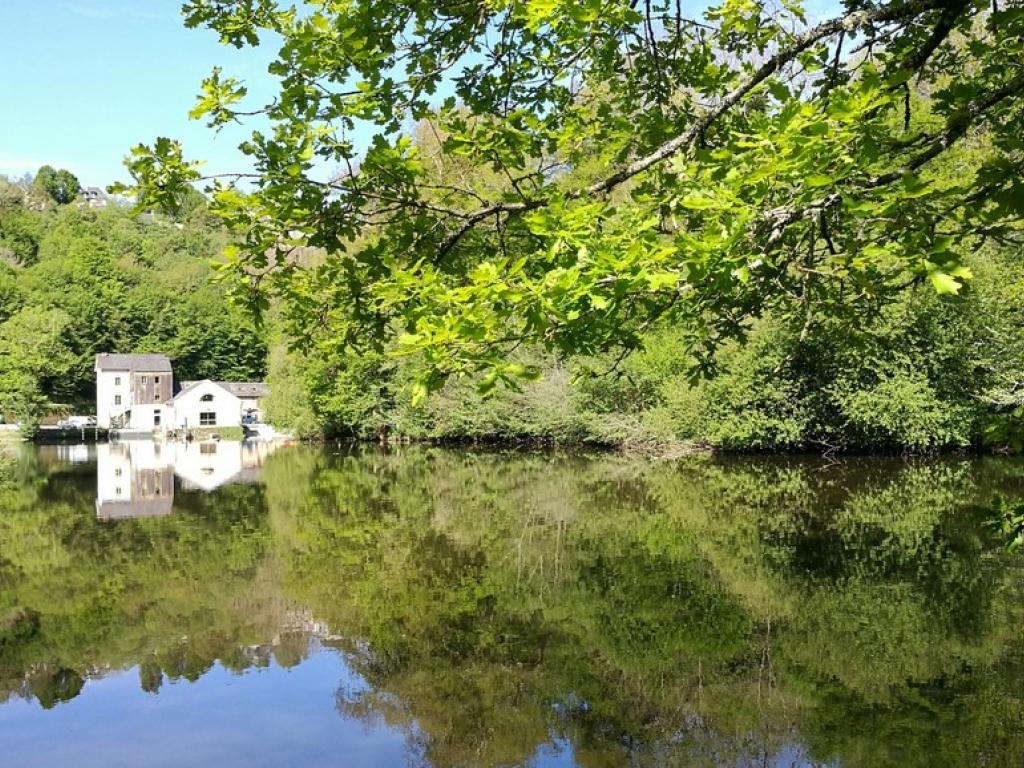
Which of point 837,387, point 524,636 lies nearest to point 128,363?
point 837,387

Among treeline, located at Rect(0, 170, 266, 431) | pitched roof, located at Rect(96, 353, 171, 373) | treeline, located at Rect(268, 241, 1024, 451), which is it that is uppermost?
treeline, located at Rect(0, 170, 266, 431)

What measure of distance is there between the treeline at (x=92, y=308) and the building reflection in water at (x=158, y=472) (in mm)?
17701

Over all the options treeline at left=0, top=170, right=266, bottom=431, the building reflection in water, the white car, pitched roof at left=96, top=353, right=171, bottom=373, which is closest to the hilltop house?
pitched roof at left=96, top=353, right=171, bottom=373

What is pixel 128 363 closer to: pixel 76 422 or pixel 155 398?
pixel 155 398

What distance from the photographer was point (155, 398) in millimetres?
71312

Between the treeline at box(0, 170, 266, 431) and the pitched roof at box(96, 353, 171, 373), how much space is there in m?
2.25

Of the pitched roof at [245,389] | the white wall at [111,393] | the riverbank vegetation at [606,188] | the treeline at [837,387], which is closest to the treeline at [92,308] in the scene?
the white wall at [111,393]

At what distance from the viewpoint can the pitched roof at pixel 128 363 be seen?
7050 centimetres

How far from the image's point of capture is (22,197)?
106 meters

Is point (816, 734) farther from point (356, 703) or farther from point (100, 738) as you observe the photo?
point (100, 738)

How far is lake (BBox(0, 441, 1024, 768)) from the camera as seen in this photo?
648 cm

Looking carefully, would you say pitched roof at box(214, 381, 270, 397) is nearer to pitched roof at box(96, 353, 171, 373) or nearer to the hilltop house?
the hilltop house

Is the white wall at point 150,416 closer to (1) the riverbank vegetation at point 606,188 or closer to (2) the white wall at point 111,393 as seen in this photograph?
(2) the white wall at point 111,393

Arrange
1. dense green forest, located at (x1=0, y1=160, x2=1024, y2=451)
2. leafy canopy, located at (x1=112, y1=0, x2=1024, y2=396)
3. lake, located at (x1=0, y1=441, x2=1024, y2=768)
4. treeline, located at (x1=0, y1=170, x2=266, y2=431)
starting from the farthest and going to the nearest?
treeline, located at (x1=0, y1=170, x2=266, y2=431) → dense green forest, located at (x1=0, y1=160, x2=1024, y2=451) → lake, located at (x1=0, y1=441, x2=1024, y2=768) → leafy canopy, located at (x1=112, y1=0, x2=1024, y2=396)
